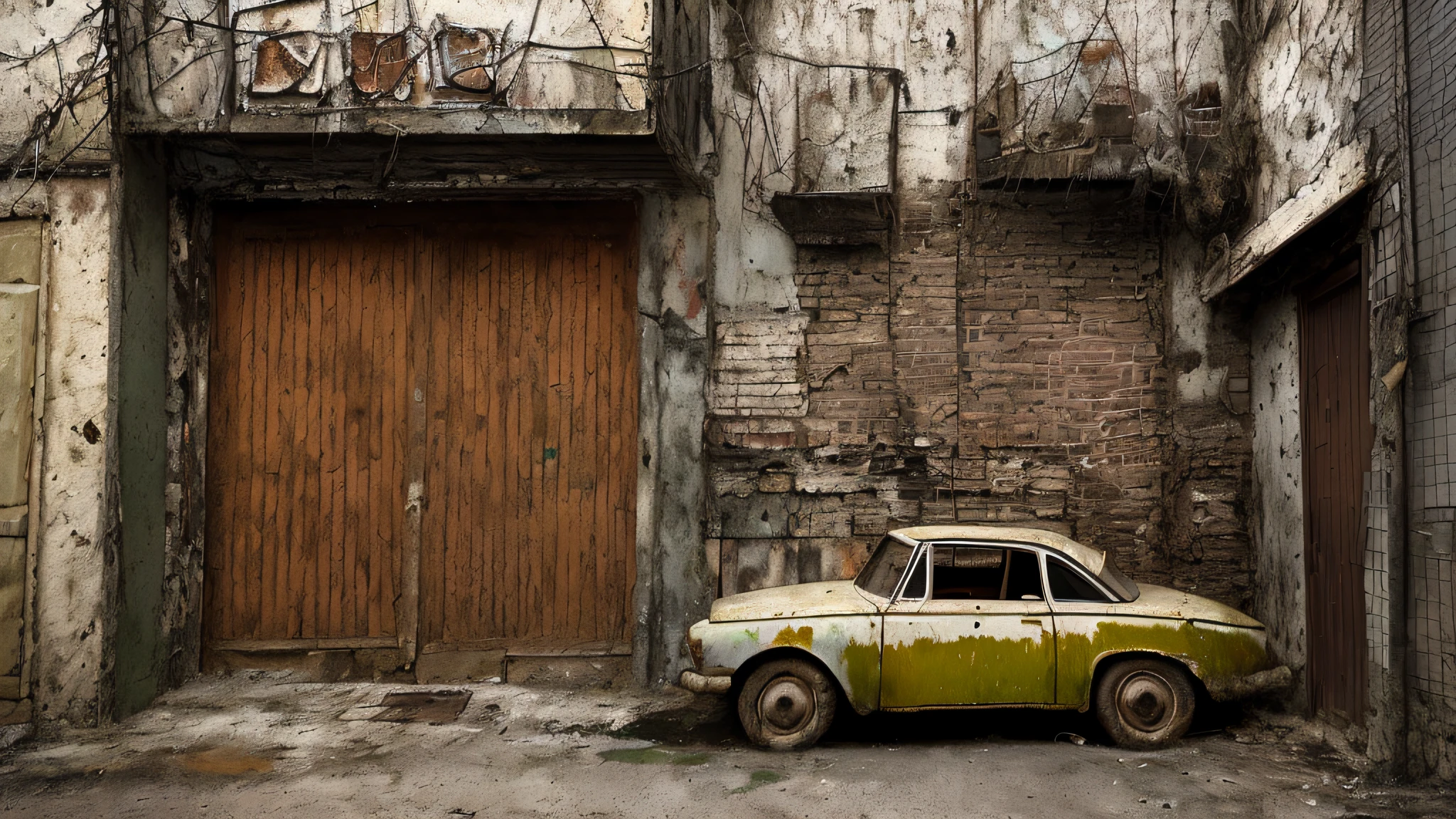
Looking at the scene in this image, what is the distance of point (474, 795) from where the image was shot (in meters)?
4.62

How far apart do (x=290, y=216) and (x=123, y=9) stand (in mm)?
1644

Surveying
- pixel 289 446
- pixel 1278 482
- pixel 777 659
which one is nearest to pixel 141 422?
pixel 289 446

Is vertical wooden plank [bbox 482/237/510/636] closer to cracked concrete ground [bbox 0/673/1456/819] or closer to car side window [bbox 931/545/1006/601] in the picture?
cracked concrete ground [bbox 0/673/1456/819]

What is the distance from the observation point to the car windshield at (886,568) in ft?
18.1

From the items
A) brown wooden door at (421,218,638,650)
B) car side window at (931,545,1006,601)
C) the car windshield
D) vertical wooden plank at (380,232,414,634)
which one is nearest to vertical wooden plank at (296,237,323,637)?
vertical wooden plank at (380,232,414,634)

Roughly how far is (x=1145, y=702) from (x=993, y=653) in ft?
Result: 2.89

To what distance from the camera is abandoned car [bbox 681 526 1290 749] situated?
525cm

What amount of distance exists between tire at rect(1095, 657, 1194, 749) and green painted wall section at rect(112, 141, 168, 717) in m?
5.92

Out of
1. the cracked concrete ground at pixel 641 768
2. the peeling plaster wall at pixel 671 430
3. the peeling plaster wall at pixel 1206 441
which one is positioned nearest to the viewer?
the cracked concrete ground at pixel 641 768

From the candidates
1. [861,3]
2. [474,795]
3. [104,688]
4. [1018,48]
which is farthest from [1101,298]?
[104,688]

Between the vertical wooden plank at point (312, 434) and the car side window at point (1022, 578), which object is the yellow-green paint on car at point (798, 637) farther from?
the vertical wooden plank at point (312, 434)

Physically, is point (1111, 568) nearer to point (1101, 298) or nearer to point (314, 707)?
point (1101, 298)

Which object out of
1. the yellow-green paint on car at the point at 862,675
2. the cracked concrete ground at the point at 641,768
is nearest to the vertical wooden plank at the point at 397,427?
the cracked concrete ground at the point at 641,768

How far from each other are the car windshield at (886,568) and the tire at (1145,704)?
124 centimetres
